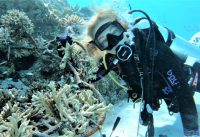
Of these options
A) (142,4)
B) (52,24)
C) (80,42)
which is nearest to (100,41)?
(80,42)

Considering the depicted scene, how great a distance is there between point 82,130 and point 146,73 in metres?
1.74

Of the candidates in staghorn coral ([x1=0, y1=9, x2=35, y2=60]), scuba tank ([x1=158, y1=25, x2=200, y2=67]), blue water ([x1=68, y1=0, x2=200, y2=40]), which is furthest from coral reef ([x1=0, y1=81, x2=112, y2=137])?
blue water ([x1=68, y1=0, x2=200, y2=40])

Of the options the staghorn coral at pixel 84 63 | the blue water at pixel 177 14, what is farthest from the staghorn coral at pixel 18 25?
the blue water at pixel 177 14

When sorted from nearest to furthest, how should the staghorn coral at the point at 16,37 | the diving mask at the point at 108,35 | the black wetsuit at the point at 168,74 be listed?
the diving mask at the point at 108,35
the black wetsuit at the point at 168,74
the staghorn coral at the point at 16,37

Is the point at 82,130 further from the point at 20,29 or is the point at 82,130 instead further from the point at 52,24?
the point at 52,24

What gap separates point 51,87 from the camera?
222 centimetres

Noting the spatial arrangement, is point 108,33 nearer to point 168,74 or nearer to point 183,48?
point 168,74

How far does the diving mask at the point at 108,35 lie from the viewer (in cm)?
368

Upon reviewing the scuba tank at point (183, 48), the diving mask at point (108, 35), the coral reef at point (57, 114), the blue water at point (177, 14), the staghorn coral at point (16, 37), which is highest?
the blue water at point (177, 14)

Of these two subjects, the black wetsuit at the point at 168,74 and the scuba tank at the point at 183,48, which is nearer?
the black wetsuit at the point at 168,74

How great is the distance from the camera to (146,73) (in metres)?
3.63

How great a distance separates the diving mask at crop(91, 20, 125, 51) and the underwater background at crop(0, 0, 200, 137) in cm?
28

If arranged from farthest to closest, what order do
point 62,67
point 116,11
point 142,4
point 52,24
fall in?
point 142,4 → point 52,24 → point 116,11 → point 62,67

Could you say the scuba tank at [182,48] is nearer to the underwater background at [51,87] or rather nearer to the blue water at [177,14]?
the underwater background at [51,87]
